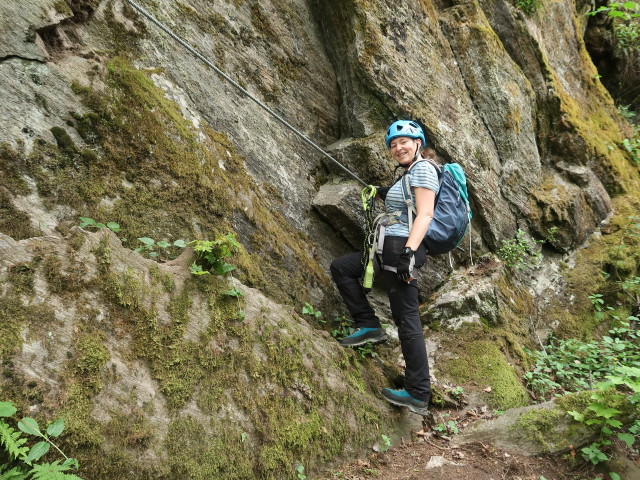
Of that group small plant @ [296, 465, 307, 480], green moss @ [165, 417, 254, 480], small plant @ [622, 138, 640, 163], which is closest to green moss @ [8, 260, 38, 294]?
green moss @ [165, 417, 254, 480]

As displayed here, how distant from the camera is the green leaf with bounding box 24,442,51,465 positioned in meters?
2.43

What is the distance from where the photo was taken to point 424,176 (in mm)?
4891

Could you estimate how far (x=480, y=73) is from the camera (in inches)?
342

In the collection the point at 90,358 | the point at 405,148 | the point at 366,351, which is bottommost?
the point at 366,351

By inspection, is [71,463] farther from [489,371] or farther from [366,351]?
[489,371]

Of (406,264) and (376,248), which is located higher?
(406,264)

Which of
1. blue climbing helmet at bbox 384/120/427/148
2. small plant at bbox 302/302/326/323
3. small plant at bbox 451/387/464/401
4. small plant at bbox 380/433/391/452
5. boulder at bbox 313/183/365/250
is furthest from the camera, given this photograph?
boulder at bbox 313/183/365/250

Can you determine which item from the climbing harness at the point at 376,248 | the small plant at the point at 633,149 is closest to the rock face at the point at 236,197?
the climbing harness at the point at 376,248

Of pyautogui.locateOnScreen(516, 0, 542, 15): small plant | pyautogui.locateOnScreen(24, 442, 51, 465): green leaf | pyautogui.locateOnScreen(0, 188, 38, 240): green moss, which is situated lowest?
pyautogui.locateOnScreen(24, 442, 51, 465): green leaf

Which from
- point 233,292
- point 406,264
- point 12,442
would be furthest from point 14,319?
point 406,264

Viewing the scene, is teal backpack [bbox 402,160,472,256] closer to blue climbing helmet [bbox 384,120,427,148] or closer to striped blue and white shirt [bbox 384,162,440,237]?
striped blue and white shirt [bbox 384,162,440,237]

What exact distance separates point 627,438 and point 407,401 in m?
2.11

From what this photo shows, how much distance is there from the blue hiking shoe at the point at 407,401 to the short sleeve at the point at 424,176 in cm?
248

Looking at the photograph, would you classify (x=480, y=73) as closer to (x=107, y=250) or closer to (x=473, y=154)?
(x=473, y=154)
